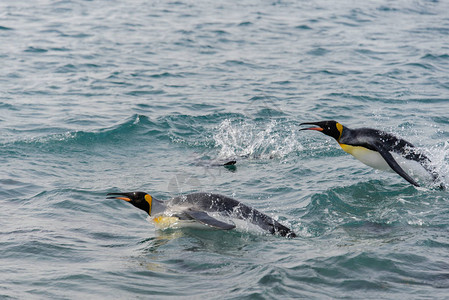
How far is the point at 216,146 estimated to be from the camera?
9.67 metres

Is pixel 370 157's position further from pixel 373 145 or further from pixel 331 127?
pixel 331 127

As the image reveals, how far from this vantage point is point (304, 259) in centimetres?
542

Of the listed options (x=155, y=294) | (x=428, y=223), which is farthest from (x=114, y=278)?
(x=428, y=223)

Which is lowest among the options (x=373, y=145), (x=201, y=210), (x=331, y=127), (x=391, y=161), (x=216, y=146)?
(x=216, y=146)

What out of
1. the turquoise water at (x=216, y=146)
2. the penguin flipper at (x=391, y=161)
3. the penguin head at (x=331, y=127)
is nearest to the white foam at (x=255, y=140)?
the turquoise water at (x=216, y=146)

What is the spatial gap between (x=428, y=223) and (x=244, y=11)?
14856 millimetres

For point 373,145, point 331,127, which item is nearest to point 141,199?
point 331,127

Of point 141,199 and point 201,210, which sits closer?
point 201,210

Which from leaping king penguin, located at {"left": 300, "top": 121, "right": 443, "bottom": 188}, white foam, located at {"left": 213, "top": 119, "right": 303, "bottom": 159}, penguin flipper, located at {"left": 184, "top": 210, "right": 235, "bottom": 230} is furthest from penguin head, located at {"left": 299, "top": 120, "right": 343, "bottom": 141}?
penguin flipper, located at {"left": 184, "top": 210, "right": 235, "bottom": 230}

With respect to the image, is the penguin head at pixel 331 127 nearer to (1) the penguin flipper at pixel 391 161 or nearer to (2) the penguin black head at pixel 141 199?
(1) the penguin flipper at pixel 391 161

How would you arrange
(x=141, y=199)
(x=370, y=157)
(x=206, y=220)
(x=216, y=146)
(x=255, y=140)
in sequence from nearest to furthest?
(x=206, y=220) < (x=141, y=199) < (x=370, y=157) < (x=216, y=146) < (x=255, y=140)

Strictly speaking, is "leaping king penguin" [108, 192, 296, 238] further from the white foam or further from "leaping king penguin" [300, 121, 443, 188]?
the white foam

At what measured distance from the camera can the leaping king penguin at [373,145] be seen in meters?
7.59

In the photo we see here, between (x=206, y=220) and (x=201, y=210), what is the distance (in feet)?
1.15
